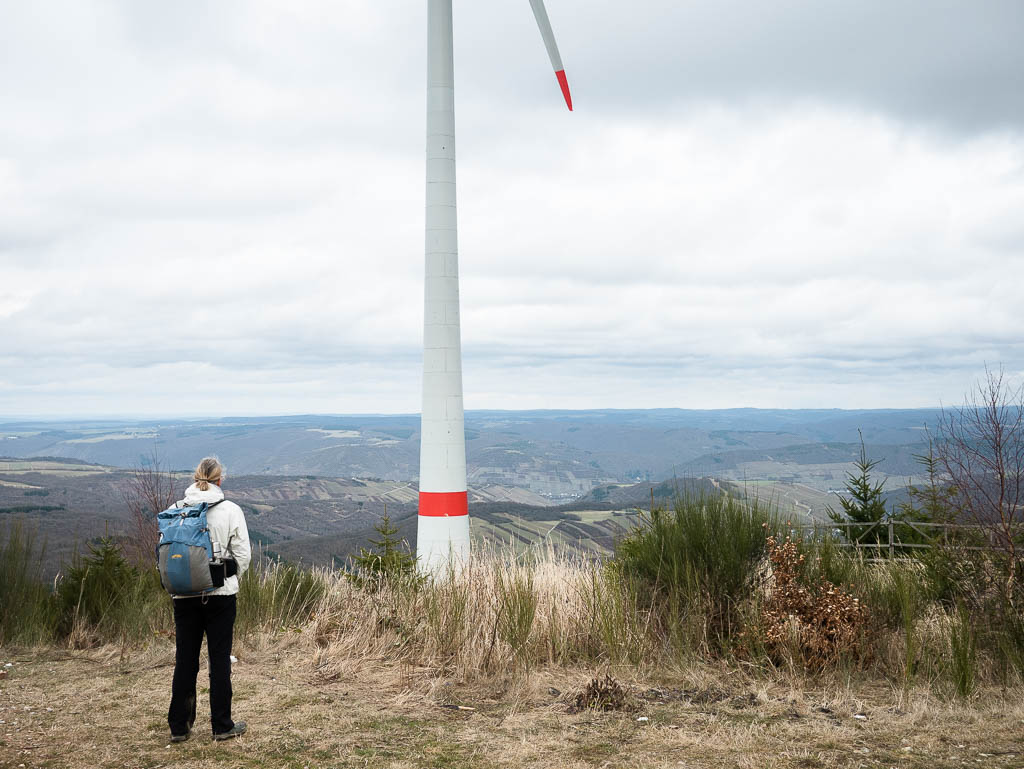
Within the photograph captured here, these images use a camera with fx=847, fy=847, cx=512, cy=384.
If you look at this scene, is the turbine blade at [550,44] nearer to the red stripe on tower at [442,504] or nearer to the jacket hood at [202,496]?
the red stripe on tower at [442,504]

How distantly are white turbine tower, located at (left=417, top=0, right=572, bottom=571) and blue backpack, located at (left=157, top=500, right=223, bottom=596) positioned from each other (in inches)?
352

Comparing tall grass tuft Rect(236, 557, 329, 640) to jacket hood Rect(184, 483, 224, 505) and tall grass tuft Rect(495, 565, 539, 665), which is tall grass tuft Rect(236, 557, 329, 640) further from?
jacket hood Rect(184, 483, 224, 505)

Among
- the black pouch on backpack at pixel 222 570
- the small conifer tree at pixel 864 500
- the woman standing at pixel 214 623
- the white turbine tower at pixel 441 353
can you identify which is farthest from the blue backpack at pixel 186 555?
the small conifer tree at pixel 864 500

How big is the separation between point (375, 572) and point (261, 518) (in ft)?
521

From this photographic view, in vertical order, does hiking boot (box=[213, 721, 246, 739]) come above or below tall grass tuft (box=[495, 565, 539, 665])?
below

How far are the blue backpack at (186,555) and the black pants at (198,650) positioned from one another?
0.26 m

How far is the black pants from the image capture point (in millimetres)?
6492

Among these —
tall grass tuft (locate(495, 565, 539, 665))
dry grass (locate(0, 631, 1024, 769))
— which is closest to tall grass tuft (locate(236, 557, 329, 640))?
dry grass (locate(0, 631, 1024, 769))

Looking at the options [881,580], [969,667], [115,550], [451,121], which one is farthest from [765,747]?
[451,121]

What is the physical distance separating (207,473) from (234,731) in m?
2.04

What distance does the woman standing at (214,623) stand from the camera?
647 cm

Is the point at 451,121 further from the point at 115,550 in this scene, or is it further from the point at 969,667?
the point at 969,667

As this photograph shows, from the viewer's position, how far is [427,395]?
15828mm

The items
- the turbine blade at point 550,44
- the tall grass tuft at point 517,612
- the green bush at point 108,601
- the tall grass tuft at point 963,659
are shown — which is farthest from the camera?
the turbine blade at point 550,44
